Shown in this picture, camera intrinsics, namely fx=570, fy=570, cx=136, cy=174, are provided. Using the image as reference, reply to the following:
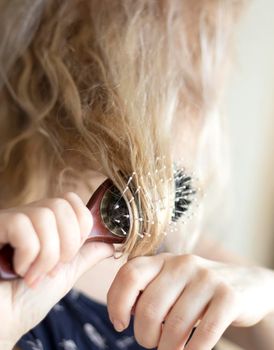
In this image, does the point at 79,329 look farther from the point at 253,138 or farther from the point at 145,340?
the point at 253,138

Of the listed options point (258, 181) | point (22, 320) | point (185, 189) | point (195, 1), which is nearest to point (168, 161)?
point (185, 189)

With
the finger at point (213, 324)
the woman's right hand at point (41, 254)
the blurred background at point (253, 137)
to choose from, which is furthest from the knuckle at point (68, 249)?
the blurred background at point (253, 137)

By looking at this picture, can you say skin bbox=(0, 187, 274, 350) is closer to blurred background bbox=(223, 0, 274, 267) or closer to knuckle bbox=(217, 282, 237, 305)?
knuckle bbox=(217, 282, 237, 305)

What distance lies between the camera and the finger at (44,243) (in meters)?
0.33

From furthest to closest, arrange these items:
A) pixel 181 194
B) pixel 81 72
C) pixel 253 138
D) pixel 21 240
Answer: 1. pixel 253 138
2. pixel 81 72
3. pixel 181 194
4. pixel 21 240

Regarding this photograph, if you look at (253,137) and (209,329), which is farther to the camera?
(253,137)

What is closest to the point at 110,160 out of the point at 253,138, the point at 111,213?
the point at 111,213

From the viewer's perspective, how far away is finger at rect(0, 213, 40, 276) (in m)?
0.32

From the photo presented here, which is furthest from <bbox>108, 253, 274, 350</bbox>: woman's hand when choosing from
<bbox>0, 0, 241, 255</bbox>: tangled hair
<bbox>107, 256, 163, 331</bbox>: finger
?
<bbox>0, 0, 241, 255</bbox>: tangled hair

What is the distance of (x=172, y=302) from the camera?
39cm

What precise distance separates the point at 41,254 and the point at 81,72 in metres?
0.25

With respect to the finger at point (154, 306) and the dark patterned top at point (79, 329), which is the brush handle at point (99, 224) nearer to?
the finger at point (154, 306)

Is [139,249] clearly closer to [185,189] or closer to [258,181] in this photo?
[185,189]

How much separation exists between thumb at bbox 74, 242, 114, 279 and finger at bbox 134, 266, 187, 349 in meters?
0.04
